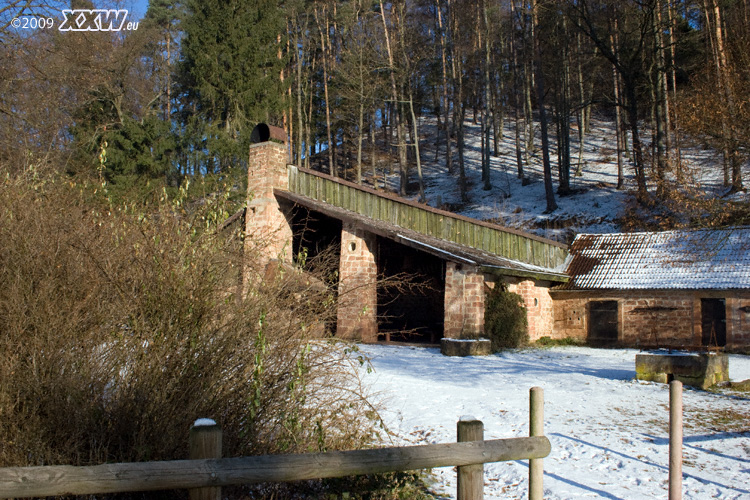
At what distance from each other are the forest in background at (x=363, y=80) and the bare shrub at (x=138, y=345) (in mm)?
6332

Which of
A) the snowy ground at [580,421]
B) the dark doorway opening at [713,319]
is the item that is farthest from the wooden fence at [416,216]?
the dark doorway opening at [713,319]

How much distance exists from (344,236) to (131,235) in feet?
38.8

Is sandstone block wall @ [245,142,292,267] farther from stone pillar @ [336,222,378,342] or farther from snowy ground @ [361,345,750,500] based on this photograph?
snowy ground @ [361,345,750,500]

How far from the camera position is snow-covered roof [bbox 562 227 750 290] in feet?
53.5

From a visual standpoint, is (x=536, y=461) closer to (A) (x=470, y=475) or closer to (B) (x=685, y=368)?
(A) (x=470, y=475)

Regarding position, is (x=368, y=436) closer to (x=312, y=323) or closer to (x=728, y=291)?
(x=312, y=323)

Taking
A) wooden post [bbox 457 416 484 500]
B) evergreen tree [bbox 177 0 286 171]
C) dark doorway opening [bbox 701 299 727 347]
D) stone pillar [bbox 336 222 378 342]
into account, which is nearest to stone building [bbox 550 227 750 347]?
dark doorway opening [bbox 701 299 727 347]

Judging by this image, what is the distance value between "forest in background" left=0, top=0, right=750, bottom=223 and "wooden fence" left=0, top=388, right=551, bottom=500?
887 cm

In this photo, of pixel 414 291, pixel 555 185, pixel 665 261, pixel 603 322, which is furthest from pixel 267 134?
pixel 555 185

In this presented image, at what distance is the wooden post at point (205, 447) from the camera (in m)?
3.15

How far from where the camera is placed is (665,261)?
17.6m

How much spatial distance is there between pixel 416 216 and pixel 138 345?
530 inches

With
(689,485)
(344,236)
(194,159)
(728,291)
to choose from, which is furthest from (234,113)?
(689,485)

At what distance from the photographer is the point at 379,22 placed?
31.5 meters
